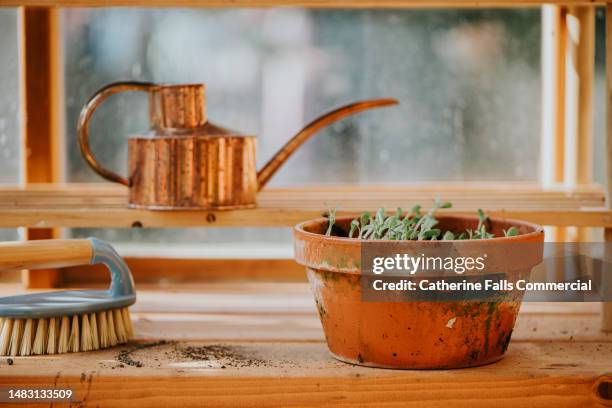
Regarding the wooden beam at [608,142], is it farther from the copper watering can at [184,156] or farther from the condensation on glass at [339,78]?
the condensation on glass at [339,78]

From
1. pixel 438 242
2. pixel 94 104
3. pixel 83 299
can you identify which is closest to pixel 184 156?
pixel 94 104

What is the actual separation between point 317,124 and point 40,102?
2.26 feet

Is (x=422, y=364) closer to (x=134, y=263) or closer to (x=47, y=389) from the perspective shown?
(x=47, y=389)

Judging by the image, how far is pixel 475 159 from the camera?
2.12 m

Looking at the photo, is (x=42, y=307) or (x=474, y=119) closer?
(x=42, y=307)

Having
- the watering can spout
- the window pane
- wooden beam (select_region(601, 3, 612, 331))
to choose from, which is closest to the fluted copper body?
the watering can spout

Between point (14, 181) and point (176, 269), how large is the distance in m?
0.44

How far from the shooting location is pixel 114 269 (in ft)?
4.57

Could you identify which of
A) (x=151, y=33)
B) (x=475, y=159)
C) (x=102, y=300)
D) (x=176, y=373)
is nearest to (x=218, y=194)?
(x=102, y=300)

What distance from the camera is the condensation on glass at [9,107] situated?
6.66 feet

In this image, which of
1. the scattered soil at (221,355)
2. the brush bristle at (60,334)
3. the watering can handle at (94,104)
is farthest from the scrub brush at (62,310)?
the watering can handle at (94,104)

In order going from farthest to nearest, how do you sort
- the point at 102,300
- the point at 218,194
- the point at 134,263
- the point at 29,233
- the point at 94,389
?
the point at 134,263
the point at 29,233
the point at 218,194
the point at 102,300
the point at 94,389

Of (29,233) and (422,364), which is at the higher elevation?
(29,233)

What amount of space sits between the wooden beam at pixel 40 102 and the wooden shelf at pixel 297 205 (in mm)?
59
